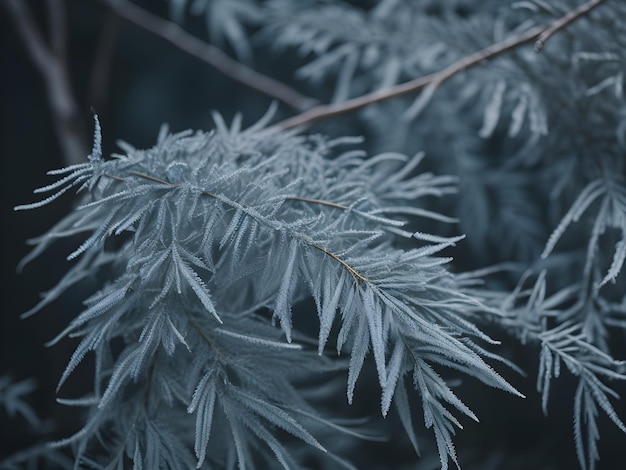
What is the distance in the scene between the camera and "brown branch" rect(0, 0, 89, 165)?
91cm

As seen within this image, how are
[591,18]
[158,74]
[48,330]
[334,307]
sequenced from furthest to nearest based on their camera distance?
[158,74]
[48,330]
[591,18]
[334,307]

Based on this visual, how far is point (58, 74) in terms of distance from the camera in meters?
0.94

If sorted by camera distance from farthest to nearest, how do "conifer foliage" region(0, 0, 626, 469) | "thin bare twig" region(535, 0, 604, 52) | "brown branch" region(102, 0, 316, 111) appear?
"brown branch" region(102, 0, 316, 111)
"thin bare twig" region(535, 0, 604, 52)
"conifer foliage" region(0, 0, 626, 469)

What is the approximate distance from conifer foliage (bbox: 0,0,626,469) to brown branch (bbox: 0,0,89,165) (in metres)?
0.15

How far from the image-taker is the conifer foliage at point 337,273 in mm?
441

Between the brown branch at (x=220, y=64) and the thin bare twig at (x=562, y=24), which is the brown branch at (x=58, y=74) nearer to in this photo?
the brown branch at (x=220, y=64)

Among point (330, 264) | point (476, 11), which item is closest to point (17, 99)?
point (476, 11)

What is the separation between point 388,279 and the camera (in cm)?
44

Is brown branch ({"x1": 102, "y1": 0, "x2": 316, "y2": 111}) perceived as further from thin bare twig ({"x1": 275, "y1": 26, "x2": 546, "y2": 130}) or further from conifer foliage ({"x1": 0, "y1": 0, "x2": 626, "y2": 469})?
thin bare twig ({"x1": 275, "y1": 26, "x2": 546, "y2": 130})

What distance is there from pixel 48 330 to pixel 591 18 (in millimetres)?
1078

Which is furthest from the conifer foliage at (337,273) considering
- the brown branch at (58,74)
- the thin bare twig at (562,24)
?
the brown branch at (58,74)

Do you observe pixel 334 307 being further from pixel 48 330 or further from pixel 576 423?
pixel 48 330

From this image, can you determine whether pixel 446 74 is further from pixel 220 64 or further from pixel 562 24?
pixel 220 64

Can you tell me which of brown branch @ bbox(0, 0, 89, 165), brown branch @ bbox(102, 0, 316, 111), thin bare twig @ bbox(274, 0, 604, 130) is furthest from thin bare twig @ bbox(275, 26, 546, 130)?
brown branch @ bbox(0, 0, 89, 165)
